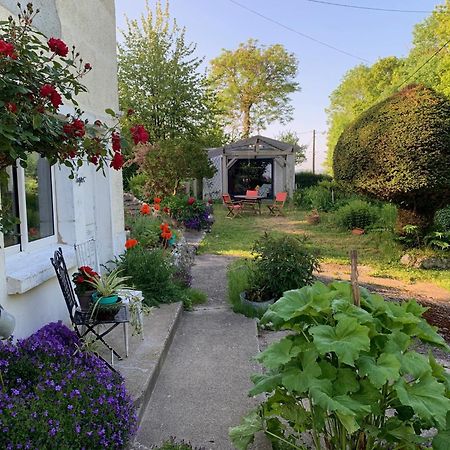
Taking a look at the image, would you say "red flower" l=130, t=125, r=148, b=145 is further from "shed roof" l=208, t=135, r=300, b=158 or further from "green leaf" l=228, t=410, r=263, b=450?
"shed roof" l=208, t=135, r=300, b=158

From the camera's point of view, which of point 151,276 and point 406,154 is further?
point 406,154

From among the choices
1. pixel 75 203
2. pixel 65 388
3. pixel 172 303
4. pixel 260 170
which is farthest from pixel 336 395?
pixel 260 170

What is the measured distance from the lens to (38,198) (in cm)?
396

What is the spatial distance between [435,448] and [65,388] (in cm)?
185

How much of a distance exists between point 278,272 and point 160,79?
15658 mm

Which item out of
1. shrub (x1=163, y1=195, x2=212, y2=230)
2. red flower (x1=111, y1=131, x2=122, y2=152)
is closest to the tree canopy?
shrub (x1=163, y1=195, x2=212, y2=230)

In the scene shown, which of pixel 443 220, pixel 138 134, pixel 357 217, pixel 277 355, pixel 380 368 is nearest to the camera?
pixel 380 368

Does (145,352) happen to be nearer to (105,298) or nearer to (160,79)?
(105,298)

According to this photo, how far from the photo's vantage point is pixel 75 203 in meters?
4.27

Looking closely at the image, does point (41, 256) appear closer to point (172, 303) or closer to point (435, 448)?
point (172, 303)

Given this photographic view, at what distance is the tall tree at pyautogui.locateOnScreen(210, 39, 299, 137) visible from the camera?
1403 inches

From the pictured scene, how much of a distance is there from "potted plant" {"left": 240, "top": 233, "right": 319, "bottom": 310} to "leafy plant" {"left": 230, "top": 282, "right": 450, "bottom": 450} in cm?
320

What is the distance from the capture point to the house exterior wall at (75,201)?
310 centimetres

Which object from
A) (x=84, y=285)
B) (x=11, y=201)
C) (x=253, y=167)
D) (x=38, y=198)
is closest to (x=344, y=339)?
(x=84, y=285)
